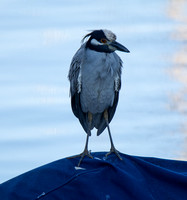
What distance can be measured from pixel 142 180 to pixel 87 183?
0.25 m

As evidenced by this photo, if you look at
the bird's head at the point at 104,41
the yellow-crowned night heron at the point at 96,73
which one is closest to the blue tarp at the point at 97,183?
the yellow-crowned night heron at the point at 96,73

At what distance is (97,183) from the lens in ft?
5.99

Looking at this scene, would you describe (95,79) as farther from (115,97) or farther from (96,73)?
(115,97)

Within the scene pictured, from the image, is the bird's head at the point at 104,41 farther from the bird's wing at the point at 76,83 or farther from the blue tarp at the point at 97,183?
the blue tarp at the point at 97,183

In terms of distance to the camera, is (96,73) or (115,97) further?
(115,97)

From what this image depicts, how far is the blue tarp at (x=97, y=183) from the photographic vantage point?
1.78 m

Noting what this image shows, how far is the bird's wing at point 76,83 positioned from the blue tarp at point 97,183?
1.06 meters

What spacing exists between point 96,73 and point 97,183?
47.2 inches

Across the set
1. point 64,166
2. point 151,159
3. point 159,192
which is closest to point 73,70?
point 151,159

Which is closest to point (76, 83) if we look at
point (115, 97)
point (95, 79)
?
point (95, 79)

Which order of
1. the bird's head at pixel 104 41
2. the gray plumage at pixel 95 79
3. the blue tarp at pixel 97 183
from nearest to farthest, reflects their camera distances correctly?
1. the blue tarp at pixel 97 183
2. the bird's head at pixel 104 41
3. the gray plumage at pixel 95 79

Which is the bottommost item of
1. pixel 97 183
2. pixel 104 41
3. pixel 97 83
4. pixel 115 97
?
pixel 97 183

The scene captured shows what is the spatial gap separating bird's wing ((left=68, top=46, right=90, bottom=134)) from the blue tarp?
1063mm

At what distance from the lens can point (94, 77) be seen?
2924mm
